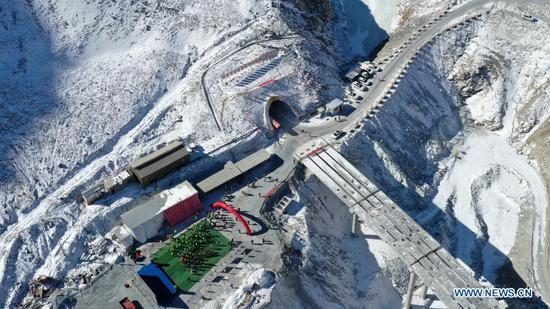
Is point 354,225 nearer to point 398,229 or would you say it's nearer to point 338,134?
point 398,229

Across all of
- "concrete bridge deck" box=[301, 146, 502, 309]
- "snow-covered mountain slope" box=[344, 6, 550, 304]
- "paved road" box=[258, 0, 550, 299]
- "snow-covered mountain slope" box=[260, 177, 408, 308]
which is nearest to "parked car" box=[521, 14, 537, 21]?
"snow-covered mountain slope" box=[344, 6, 550, 304]

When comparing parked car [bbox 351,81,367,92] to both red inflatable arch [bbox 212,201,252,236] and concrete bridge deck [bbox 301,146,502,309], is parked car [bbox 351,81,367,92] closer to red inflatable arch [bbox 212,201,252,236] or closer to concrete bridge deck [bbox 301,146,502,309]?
concrete bridge deck [bbox 301,146,502,309]

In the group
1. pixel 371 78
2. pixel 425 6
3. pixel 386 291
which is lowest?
pixel 386 291

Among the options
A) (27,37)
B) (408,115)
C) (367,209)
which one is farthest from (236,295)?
(27,37)

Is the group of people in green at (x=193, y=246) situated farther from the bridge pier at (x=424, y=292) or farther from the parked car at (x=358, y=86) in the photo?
the parked car at (x=358, y=86)

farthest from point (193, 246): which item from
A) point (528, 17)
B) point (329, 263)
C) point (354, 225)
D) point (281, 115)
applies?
point (528, 17)

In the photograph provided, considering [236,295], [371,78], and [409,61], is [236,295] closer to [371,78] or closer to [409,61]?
[371,78]
